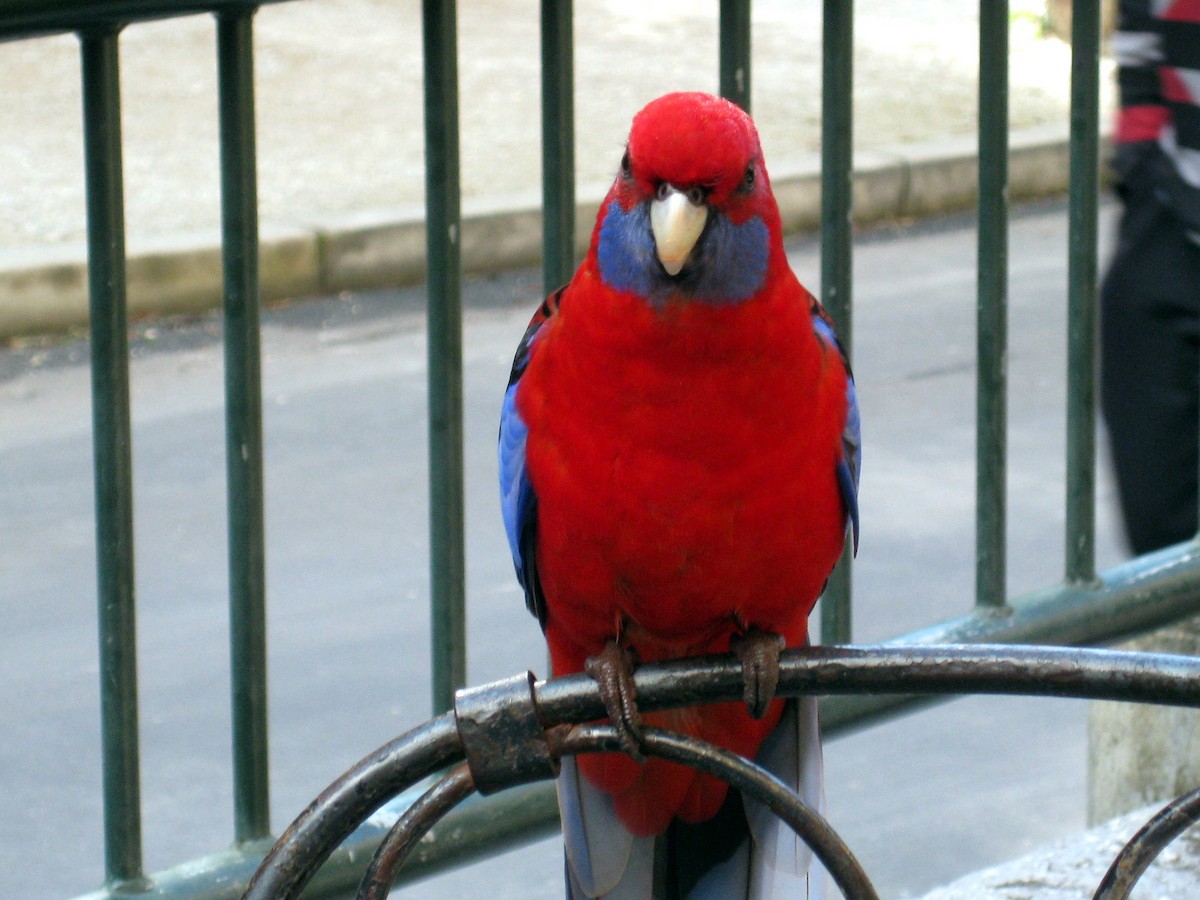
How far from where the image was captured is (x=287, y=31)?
11.1 m

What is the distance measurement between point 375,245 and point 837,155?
235 inches

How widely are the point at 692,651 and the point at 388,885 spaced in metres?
0.74

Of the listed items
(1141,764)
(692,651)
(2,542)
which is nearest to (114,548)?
(692,651)

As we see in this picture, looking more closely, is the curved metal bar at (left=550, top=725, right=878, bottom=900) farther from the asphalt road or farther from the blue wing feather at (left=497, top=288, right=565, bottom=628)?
the asphalt road

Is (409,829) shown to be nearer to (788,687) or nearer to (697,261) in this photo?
(788,687)

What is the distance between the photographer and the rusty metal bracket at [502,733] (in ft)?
3.66

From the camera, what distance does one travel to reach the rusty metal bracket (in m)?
1.11

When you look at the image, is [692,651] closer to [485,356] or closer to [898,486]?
[898,486]

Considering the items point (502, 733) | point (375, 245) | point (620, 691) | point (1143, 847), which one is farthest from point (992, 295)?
point (375, 245)

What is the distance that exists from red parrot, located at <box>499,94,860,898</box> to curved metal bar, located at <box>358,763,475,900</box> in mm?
433

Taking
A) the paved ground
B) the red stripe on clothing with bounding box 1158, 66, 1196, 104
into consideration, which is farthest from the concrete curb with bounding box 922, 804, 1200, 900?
the paved ground

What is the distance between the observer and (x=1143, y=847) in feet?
3.86

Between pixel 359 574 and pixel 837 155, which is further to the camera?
pixel 359 574

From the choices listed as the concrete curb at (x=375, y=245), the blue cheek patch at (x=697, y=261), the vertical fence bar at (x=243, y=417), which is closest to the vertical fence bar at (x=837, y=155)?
the blue cheek patch at (x=697, y=261)
